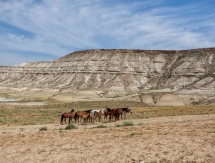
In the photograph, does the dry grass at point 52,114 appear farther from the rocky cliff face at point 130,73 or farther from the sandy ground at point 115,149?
the rocky cliff face at point 130,73

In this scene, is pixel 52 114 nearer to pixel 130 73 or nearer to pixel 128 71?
pixel 130 73

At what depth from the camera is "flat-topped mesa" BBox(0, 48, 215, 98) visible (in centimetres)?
10781

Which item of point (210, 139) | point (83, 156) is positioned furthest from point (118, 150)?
point (210, 139)

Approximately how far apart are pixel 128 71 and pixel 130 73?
1744 millimetres

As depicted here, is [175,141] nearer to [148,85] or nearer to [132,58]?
[148,85]

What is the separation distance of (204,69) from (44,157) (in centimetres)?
10578

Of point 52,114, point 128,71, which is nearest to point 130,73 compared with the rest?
point 128,71

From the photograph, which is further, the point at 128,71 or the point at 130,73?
the point at 128,71

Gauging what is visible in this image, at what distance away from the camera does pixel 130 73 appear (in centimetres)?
12462

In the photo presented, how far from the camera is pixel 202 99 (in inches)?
3135

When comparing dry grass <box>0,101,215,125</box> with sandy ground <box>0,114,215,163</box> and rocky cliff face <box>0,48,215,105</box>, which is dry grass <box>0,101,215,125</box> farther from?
rocky cliff face <box>0,48,215,105</box>

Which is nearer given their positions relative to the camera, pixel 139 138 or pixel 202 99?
pixel 139 138

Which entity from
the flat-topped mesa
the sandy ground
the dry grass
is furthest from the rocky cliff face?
the sandy ground

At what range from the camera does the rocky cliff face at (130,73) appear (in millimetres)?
98562
